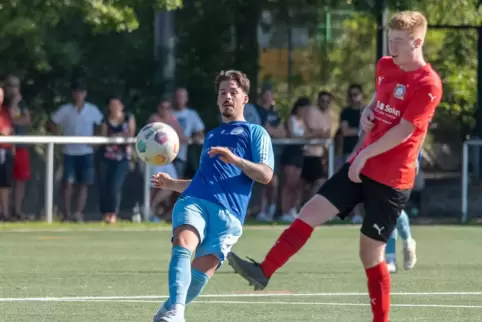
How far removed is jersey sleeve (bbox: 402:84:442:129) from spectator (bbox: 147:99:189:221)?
12.1m

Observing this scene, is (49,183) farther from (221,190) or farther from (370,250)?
(370,250)

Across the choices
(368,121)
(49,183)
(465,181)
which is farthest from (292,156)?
(368,121)

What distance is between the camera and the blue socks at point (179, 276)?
8.52m

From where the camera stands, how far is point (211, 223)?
891 centimetres

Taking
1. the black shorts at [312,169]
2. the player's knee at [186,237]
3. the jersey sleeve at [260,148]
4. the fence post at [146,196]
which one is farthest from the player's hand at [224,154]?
the black shorts at [312,169]

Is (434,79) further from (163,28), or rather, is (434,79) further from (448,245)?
(163,28)

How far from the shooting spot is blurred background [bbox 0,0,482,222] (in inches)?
918

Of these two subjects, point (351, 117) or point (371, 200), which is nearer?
point (371, 200)

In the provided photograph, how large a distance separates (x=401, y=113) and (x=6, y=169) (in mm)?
12160

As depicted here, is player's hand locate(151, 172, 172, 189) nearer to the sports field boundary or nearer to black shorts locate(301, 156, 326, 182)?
the sports field boundary

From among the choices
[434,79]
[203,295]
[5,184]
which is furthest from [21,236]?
[434,79]

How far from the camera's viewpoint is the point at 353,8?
24.0 metres

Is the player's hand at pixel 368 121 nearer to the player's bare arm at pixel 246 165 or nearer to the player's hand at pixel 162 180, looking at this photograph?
the player's bare arm at pixel 246 165

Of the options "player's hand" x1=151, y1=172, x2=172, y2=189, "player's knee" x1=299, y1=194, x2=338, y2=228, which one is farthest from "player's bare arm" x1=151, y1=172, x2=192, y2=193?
"player's knee" x1=299, y1=194, x2=338, y2=228
